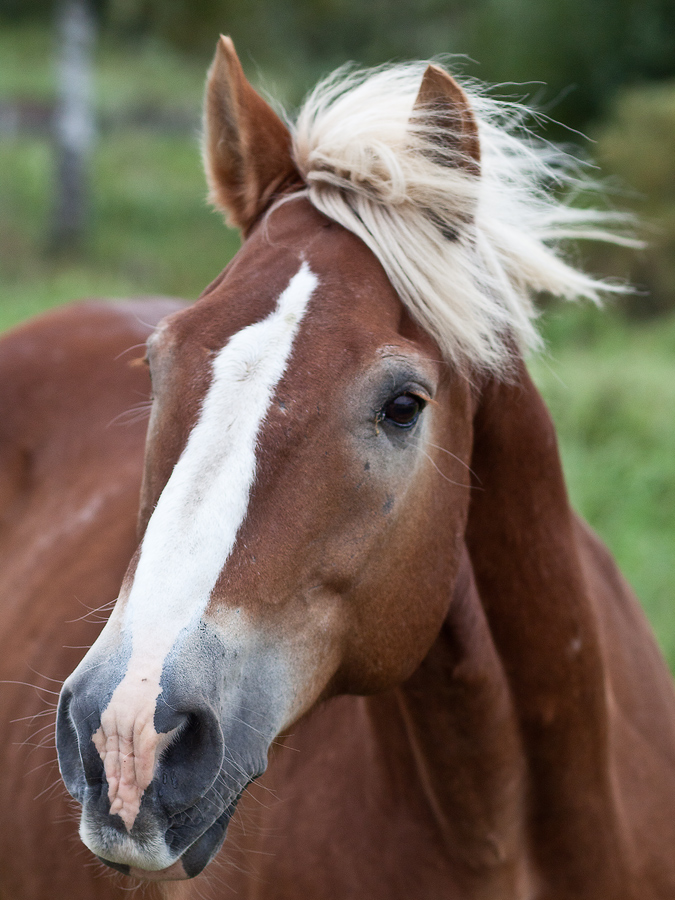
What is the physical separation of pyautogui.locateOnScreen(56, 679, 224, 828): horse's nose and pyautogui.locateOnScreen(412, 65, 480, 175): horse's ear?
1076mm

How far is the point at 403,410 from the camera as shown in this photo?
1.50m

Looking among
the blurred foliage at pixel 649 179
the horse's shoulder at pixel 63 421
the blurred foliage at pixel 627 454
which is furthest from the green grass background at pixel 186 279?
the horse's shoulder at pixel 63 421

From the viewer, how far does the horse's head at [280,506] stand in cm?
123

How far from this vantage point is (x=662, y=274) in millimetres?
9852

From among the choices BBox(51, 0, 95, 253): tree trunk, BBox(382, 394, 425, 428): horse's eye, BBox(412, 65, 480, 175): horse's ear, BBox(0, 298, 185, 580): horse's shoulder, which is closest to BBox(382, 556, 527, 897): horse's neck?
BBox(382, 394, 425, 428): horse's eye

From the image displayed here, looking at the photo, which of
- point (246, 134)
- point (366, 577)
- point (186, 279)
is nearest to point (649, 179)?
point (186, 279)

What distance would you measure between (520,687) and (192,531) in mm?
892

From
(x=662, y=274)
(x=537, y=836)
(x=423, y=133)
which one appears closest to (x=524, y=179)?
(x=423, y=133)

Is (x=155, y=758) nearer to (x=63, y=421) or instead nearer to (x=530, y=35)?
(x=63, y=421)

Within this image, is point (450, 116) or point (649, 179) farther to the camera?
point (649, 179)

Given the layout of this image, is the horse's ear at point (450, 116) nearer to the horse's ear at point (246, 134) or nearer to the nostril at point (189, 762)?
the horse's ear at point (246, 134)

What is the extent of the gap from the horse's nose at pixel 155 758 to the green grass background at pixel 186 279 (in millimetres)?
1033

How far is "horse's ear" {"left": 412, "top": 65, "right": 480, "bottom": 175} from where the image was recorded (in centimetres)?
161

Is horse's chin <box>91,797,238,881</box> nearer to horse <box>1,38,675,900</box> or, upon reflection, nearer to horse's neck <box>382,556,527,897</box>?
horse <box>1,38,675,900</box>
